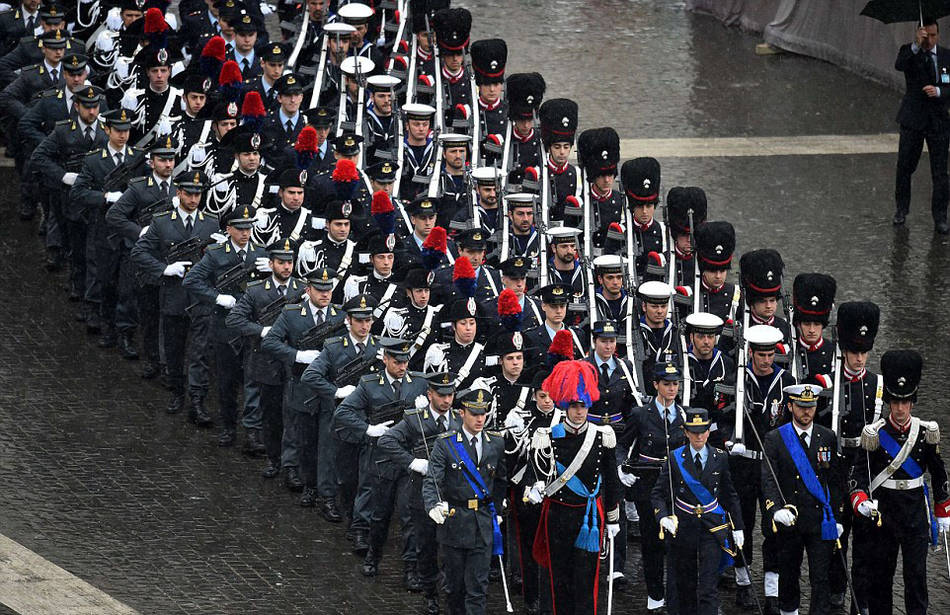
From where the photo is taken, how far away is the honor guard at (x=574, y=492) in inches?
534

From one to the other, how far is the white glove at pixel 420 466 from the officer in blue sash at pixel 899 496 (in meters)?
2.96

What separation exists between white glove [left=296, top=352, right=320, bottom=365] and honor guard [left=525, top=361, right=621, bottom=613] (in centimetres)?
253

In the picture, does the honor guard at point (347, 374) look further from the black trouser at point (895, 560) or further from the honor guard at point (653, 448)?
the black trouser at point (895, 560)

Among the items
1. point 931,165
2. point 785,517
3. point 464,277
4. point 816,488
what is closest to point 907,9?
point 931,165

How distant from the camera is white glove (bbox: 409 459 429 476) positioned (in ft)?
46.1

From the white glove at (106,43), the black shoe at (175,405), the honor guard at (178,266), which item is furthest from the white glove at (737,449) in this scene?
the white glove at (106,43)

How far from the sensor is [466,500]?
1376cm

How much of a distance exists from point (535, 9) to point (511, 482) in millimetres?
16406

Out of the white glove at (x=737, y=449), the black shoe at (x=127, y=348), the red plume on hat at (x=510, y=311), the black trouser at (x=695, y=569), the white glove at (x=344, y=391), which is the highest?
the red plume on hat at (x=510, y=311)

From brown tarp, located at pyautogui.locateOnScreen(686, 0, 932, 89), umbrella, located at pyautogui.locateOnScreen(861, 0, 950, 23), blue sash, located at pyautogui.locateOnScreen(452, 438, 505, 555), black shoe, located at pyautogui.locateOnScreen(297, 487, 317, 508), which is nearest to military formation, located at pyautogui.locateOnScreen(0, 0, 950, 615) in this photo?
blue sash, located at pyautogui.locateOnScreen(452, 438, 505, 555)

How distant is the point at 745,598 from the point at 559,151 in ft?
18.6

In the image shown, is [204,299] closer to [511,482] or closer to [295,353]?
[295,353]

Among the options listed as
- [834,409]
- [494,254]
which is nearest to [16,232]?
[494,254]

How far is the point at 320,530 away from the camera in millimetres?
15242
